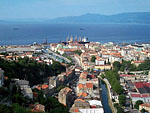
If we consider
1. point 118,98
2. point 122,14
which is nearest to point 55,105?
point 118,98

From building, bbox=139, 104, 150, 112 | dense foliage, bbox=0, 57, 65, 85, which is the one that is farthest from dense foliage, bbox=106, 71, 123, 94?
dense foliage, bbox=0, 57, 65, 85

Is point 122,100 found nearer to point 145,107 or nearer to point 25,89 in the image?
point 145,107

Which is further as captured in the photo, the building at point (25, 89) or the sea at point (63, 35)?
the sea at point (63, 35)

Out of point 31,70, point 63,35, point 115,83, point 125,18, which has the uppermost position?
point 125,18

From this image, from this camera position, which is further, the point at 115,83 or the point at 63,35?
the point at 63,35

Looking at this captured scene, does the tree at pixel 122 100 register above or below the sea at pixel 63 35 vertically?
below

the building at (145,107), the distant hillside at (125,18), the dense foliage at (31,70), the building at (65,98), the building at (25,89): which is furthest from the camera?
the distant hillside at (125,18)

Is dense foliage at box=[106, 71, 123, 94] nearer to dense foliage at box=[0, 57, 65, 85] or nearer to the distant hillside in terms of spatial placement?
dense foliage at box=[0, 57, 65, 85]

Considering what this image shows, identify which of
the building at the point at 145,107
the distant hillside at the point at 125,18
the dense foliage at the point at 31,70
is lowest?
the building at the point at 145,107

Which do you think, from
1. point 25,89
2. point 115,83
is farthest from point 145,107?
point 25,89

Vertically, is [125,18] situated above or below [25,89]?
above

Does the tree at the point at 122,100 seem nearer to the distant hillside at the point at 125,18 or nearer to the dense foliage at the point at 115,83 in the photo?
the dense foliage at the point at 115,83

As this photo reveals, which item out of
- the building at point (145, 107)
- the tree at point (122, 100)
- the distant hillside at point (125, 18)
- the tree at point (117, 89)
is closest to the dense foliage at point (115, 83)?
the tree at point (117, 89)
